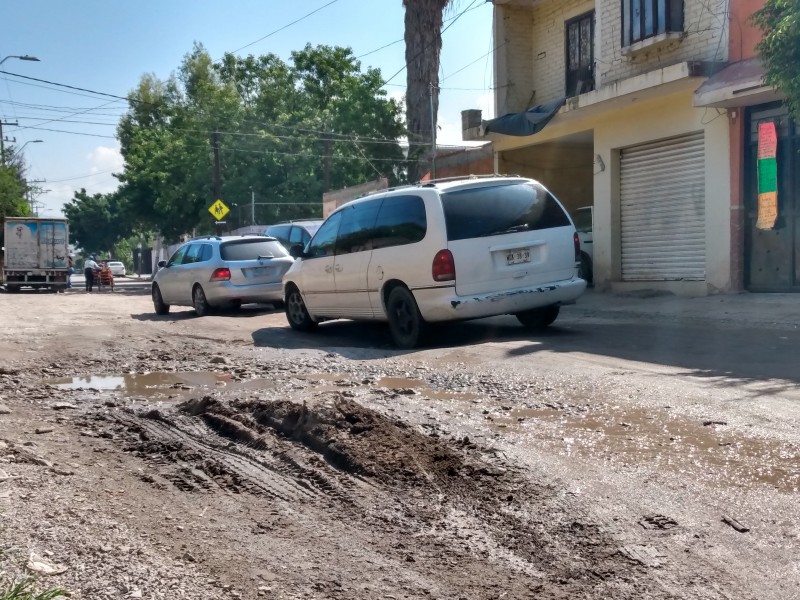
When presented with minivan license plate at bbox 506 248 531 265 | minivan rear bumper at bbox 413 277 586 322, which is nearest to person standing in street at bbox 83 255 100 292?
minivan rear bumper at bbox 413 277 586 322

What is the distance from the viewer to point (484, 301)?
966 cm

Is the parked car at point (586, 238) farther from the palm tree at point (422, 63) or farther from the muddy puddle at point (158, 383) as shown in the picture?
the muddy puddle at point (158, 383)

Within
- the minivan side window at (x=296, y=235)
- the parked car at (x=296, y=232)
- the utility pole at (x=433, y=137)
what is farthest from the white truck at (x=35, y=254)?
the utility pole at (x=433, y=137)

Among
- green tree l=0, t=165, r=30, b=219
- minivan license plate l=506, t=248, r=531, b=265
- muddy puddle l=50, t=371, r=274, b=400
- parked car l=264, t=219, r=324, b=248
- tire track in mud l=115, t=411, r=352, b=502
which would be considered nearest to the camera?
tire track in mud l=115, t=411, r=352, b=502

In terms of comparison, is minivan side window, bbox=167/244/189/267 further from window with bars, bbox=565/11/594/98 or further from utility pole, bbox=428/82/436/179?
window with bars, bbox=565/11/594/98

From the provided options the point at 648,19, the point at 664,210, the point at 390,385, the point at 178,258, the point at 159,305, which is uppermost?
the point at 648,19

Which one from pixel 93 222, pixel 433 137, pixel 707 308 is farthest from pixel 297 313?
pixel 93 222

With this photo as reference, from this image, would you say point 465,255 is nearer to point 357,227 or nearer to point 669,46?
point 357,227

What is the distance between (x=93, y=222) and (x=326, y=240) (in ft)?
305

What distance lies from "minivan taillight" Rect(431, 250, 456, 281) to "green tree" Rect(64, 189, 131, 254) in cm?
9252

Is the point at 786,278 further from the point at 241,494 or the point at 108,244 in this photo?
the point at 108,244

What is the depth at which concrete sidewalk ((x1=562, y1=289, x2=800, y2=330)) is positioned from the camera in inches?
455

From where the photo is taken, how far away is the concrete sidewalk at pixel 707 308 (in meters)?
11.6

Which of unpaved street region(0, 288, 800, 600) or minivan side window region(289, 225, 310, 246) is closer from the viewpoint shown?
unpaved street region(0, 288, 800, 600)
